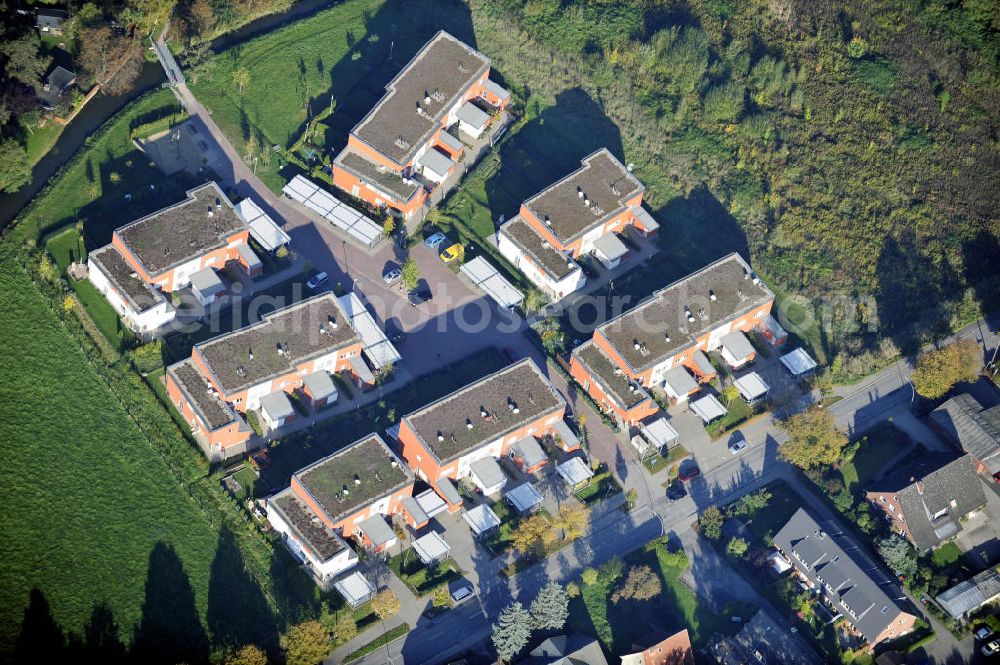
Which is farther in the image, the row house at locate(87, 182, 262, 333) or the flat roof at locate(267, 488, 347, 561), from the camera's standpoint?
the row house at locate(87, 182, 262, 333)

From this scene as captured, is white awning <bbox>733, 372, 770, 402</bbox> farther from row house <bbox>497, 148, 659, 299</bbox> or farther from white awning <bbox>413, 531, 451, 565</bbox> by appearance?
white awning <bbox>413, 531, 451, 565</bbox>

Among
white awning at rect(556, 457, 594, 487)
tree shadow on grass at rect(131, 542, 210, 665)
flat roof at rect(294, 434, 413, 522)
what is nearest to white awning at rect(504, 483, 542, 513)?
white awning at rect(556, 457, 594, 487)

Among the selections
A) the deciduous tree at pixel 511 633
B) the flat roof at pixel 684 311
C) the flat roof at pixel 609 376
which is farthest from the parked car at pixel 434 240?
the deciduous tree at pixel 511 633

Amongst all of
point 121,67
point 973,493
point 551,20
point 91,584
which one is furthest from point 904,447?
point 121,67

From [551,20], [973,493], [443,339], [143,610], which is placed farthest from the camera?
[551,20]

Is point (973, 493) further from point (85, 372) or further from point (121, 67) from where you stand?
point (121, 67)

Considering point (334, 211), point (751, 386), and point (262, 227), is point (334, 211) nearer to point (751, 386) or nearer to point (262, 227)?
point (262, 227)
